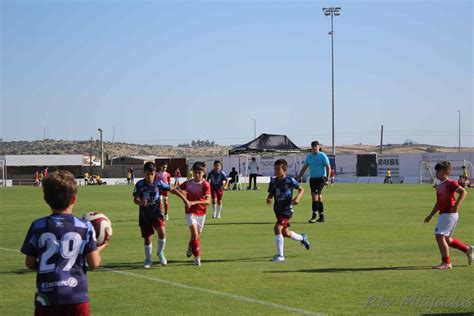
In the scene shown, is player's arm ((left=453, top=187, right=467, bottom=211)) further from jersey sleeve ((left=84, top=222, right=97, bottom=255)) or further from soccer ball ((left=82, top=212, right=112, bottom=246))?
jersey sleeve ((left=84, top=222, right=97, bottom=255))

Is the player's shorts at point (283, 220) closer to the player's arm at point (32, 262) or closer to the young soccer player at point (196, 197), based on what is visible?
the young soccer player at point (196, 197)

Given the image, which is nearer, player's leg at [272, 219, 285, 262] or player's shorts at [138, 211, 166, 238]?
player's shorts at [138, 211, 166, 238]

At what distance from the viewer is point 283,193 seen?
14094mm

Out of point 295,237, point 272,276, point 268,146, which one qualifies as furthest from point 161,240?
point 268,146

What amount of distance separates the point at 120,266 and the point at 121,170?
269 feet

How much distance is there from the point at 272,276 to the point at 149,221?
2.52 m

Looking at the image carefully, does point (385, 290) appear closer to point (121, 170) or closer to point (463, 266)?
point (463, 266)

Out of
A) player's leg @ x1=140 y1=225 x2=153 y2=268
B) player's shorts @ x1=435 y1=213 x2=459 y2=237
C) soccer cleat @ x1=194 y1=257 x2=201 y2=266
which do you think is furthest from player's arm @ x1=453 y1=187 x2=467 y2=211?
player's leg @ x1=140 y1=225 x2=153 y2=268

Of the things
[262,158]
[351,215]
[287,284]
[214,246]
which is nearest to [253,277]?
[287,284]

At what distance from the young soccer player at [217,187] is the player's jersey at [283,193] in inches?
422

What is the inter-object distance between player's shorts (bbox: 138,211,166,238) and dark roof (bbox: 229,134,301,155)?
174ft

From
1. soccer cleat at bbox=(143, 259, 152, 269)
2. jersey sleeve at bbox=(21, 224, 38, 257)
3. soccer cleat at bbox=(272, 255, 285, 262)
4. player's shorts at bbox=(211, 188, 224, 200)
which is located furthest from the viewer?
player's shorts at bbox=(211, 188, 224, 200)

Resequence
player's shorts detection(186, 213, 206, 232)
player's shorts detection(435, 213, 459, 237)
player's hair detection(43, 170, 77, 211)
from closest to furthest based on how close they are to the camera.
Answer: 1. player's hair detection(43, 170, 77, 211)
2. player's shorts detection(435, 213, 459, 237)
3. player's shorts detection(186, 213, 206, 232)

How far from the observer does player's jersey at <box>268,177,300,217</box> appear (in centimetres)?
1399
